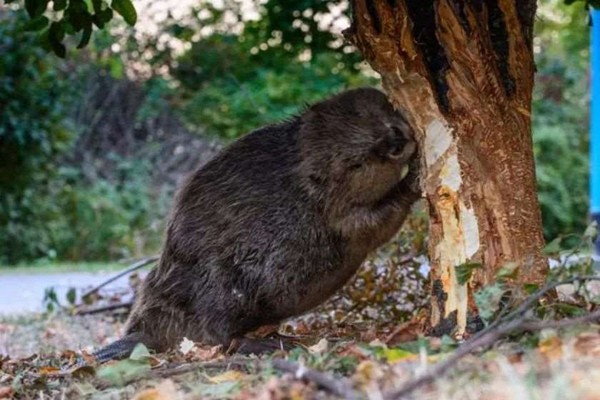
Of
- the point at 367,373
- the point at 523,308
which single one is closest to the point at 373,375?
the point at 367,373

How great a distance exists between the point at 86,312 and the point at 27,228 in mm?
6793

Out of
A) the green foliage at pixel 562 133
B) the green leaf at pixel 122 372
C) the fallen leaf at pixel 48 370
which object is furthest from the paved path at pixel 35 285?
the green foliage at pixel 562 133

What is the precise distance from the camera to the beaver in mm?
3334

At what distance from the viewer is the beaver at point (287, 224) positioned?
3334mm

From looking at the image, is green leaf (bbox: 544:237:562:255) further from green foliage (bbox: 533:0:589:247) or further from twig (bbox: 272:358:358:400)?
green foliage (bbox: 533:0:589:247)

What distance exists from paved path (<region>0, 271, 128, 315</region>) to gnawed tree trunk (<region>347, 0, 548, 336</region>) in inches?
172

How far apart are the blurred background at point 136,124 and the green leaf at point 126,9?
21.5ft

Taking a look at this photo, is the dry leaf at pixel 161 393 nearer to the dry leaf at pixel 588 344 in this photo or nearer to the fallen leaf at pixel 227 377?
the fallen leaf at pixel 227 377

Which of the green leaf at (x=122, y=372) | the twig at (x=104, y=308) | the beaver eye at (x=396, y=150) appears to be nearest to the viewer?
the green leaf at (x=122, y=372)

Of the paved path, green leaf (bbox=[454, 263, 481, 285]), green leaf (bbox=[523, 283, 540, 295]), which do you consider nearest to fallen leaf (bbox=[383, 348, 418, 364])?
green leaf (bbox=[523, 283, 540, 295])

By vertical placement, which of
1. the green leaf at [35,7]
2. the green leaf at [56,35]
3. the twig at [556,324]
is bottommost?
the twig at [556,324]

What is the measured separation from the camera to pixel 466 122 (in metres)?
2.87

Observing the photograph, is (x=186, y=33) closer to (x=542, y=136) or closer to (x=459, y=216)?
(x=459, y=216)

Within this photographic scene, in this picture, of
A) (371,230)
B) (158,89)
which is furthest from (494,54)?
(158,89)
